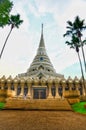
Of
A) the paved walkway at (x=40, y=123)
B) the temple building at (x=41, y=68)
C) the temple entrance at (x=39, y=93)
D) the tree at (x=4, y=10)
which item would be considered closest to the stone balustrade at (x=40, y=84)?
the temple entrance at (x=39, y=93)

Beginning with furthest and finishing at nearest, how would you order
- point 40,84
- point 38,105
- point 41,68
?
point 41,68 < point 40,84 < point 38,105

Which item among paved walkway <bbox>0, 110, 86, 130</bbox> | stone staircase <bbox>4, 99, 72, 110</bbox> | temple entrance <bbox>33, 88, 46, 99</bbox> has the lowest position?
paved walkway <bbox>0, 110, 86, 130</bbox>

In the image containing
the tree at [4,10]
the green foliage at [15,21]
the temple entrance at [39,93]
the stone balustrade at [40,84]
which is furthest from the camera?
the stone balustrade at [40,84]

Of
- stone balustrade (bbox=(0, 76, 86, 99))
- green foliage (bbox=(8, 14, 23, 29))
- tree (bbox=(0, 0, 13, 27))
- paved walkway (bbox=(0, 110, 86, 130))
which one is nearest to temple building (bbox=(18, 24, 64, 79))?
stone balustrade (bbox=(0, 76, 86, 99))

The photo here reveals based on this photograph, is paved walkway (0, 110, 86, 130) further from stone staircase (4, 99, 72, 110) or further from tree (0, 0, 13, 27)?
tree (0, 0, 13, 27)

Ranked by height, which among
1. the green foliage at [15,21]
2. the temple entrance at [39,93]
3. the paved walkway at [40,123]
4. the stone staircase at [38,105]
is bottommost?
the paved walkway at [40,123]

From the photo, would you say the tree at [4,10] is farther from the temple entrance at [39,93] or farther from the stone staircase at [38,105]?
the temple entrance at [39,93]

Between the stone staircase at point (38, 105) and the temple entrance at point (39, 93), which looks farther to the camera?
the temple entrance at point (39, 93)

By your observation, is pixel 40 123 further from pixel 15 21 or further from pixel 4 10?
pixel 15 21

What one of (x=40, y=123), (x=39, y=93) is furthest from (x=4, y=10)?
(x=39, y=93)

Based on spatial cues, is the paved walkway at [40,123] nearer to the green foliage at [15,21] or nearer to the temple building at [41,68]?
the green foliage at [15,21]

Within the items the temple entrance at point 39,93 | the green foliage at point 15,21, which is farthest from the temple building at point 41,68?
the green foliage at point 15,21

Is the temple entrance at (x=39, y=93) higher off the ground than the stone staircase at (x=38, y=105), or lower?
higher

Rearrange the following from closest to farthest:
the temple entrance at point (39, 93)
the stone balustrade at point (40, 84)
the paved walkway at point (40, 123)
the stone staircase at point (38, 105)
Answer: the paved walkway at point (40, 123), the stone staircase at point (38, 105), the temple entrance at point (39, 93), the stone balustrade at point (40, 84)
